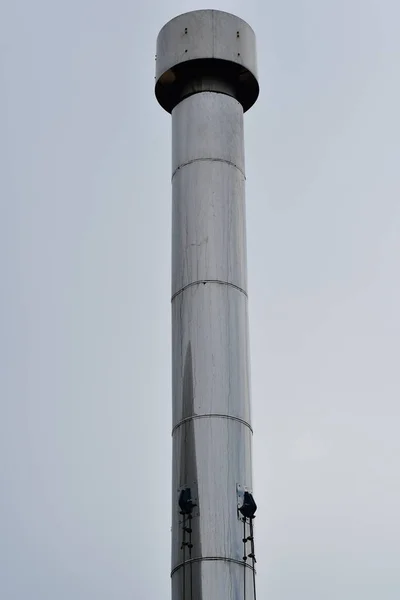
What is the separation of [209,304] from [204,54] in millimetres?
7399

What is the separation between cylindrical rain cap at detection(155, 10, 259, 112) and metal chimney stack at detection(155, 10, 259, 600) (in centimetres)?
3

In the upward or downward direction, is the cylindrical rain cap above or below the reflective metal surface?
above

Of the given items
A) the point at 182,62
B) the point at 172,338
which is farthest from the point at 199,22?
the point at 172,338

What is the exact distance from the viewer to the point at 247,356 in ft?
99.4

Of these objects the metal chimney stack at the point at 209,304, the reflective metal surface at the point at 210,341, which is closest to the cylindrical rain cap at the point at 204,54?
the metal chimney stack at the point at 209,304

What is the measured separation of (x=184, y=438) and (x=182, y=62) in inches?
424

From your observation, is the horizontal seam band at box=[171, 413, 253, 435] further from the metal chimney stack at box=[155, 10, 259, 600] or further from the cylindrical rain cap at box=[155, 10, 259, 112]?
the cylindrical rain cap at box=[155, 10, 259, 112]

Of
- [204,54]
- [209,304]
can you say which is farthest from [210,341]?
[204,54]

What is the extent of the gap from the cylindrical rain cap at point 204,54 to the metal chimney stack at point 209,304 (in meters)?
0.03

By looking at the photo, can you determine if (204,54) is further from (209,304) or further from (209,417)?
(209,417)

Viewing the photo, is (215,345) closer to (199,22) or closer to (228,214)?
(228,214)

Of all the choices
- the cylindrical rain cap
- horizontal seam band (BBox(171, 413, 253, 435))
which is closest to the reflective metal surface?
horizontal seam band (BBox(171, 413, 253, 435))

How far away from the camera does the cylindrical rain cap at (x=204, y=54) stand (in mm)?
33188

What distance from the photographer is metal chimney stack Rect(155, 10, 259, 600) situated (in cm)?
2720
